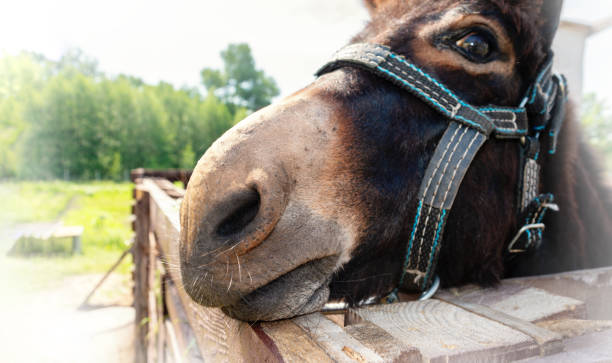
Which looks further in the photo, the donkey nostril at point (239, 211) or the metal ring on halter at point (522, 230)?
the metal ring on halter at point (522, 230)

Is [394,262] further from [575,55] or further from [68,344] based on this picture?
[68,344]

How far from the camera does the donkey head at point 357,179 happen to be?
39.3 inches

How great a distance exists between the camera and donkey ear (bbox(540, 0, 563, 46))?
1.61 m

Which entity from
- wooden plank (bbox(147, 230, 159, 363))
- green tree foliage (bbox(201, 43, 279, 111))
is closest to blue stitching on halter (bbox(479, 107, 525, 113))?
wooden plank (bbox(147, 230, 159, 363))

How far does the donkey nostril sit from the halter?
62 centimetres

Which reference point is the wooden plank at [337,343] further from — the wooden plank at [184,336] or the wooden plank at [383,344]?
the wooden plank at [184,336]

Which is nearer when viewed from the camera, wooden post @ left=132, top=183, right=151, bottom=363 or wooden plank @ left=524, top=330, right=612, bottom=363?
wooden plank @ left=524, top=330, right=612, bottom=363

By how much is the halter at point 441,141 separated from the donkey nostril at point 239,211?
615 millimetres

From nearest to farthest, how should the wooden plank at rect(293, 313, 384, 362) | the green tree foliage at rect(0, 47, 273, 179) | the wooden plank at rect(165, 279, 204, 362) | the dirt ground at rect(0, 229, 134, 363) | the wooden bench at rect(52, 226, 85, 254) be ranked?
the wooden plank at rect(293, 313, 384, 362) < the wooden plank at rect(165, 279, 204, 362) < the dirt ground at rect(0, 229, 134, 363) < the wooden bench at rect(52, 226, 85, 254) < the green tree foliage at rect(0, 47, 273, 179)

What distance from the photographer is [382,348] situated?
639mm

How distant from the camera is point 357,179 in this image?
1184mm

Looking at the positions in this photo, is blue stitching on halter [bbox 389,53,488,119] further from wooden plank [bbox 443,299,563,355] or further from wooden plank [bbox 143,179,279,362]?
wooden plank [bbox 143,179,279,362]

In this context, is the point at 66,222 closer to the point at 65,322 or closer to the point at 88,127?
the point at 65,322

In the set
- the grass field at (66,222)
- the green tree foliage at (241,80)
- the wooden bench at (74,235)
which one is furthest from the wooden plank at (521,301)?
the green tree foliage at (241,80)
